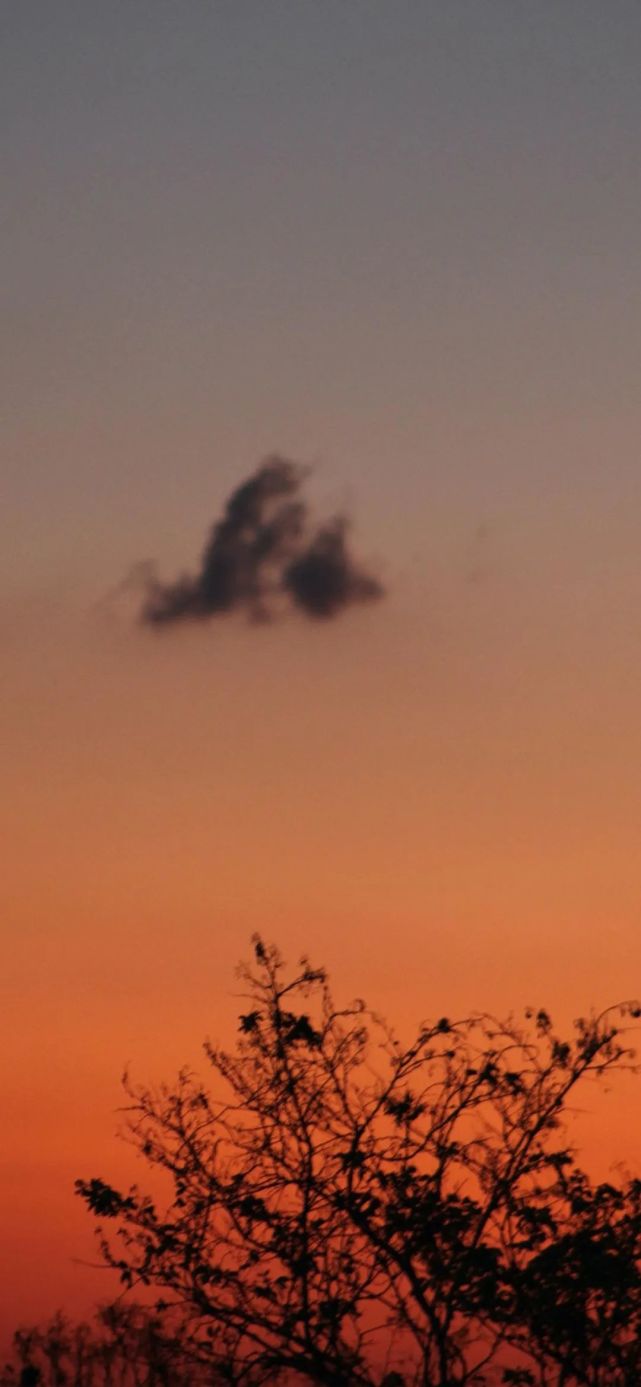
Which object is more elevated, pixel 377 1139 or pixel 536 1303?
pixel 377 1139

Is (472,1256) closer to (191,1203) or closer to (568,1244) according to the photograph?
(568,1244)

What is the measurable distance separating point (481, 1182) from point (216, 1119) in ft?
12.1

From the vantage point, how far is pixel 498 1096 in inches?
1034

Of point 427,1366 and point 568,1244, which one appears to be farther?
point 568,1244

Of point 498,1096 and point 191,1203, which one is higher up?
point 498,1096

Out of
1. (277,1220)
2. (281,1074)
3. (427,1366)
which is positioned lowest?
(427,1366)

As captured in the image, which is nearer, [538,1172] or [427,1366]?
[427,1366]

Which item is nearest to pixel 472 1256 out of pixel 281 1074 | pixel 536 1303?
pixel 536 1303

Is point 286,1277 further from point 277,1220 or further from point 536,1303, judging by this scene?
point 536,1303

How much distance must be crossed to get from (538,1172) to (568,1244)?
3.34ft

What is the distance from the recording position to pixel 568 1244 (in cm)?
2611

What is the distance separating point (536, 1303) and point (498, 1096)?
105 inches

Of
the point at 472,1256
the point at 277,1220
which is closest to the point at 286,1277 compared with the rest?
the point at 277,1220

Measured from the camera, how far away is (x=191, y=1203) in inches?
Result: 1009
